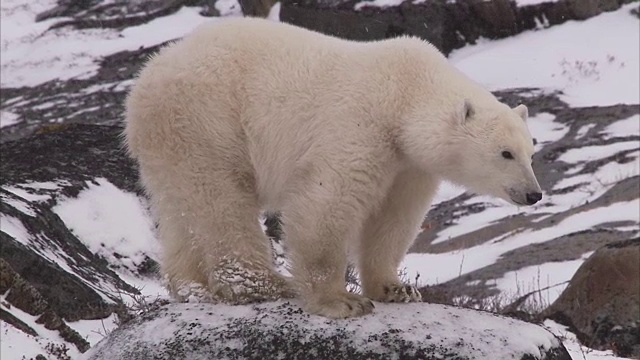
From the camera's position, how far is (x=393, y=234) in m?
5.11

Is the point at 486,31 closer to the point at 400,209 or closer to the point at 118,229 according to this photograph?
the point at 118,229

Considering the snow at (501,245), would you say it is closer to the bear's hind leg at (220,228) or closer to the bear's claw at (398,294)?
the bear's claw at (398,294)

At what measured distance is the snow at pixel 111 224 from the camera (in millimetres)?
9703

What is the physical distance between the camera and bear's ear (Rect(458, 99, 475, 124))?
4.67 meters

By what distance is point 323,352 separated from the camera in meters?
4.39

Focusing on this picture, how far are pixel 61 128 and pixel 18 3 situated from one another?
32040 mm

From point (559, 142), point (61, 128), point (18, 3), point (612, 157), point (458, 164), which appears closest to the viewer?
point (458, 164)

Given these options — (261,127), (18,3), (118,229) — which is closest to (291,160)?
(261,127)

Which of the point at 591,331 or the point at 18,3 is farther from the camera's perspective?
the point at 18,3

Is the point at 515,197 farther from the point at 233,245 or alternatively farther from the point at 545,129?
the point at 545,129

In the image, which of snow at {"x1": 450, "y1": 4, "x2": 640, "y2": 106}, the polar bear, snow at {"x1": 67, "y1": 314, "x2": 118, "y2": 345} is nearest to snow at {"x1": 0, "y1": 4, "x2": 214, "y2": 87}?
snow at {"x1": 450, "y1": 4, "x2": 640, "y2": 106}

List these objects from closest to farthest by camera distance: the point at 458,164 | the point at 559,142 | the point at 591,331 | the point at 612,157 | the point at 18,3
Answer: the point at 458,164 < the point at 591,331 < the point at 612,157 < the point at 559,142 < the point at 18,3

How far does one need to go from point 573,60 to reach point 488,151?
22.5 m

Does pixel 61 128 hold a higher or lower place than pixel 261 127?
lower
